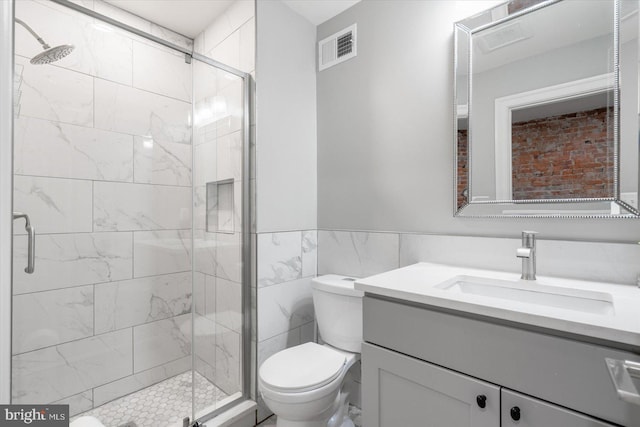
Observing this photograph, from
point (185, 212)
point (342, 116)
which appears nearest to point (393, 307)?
point (342, 116)

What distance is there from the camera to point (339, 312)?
1616 mm

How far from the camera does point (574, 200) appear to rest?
1197 millimetres

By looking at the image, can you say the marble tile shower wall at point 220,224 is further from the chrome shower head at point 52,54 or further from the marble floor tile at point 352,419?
the chrome shower head at point 52,54

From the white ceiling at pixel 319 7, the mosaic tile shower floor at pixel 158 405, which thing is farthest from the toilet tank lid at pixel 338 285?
the white ceiling at pixel 319 7

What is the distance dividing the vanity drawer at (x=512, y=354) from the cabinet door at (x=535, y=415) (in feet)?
0.05

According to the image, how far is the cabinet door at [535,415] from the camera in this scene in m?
0.75

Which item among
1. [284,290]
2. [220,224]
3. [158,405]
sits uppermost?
[220,224]

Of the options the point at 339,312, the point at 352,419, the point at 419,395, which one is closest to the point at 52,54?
the point at 339,312

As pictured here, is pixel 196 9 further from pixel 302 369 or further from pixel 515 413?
pixel 515 413

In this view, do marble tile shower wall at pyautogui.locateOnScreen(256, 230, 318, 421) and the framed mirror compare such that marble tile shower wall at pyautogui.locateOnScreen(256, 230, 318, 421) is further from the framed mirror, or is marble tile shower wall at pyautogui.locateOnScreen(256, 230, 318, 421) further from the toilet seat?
the framed mirror

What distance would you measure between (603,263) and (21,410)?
2.26 metres

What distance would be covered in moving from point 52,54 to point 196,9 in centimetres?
94

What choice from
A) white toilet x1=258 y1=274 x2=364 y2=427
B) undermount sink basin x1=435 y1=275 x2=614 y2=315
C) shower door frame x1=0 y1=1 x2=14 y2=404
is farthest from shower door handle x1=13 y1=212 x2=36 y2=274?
undermount sink basin x1=435 y1=275 x2=614 y2=315

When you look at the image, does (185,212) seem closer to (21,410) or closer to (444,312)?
(21,410)
